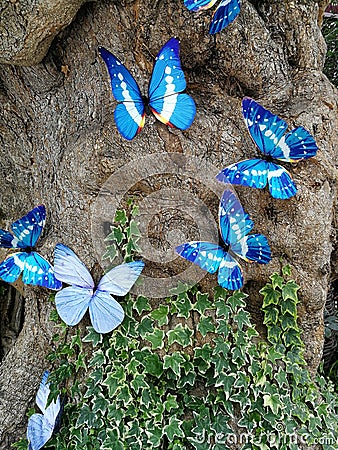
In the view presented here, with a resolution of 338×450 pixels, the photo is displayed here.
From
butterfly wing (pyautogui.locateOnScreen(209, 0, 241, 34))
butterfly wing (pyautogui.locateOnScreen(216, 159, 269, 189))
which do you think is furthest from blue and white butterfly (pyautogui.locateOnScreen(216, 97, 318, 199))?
butterfly wing (pyautogui.locateOnScreen(209, 0, 241, 34))

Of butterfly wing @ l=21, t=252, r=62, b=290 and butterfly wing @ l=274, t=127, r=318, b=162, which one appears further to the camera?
butterfly wing @ l=21, t=252, r=62, b=290

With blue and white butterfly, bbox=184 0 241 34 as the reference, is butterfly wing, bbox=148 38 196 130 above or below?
below

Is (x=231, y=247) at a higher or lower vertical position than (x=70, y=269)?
lower

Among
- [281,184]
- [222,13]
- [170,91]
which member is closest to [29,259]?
Result: [170,91]

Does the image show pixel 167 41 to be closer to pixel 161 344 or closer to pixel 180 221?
pixel 180 221

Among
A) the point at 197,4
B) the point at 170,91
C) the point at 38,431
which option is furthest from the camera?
the point at 38,431

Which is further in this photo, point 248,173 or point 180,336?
point 180,336

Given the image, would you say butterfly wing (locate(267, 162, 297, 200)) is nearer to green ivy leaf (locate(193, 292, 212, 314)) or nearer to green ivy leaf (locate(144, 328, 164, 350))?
Result: green ivy leaf (locate(193, 292, 212, 314))

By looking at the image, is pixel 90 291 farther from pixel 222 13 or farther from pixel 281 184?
pixel 222 13
